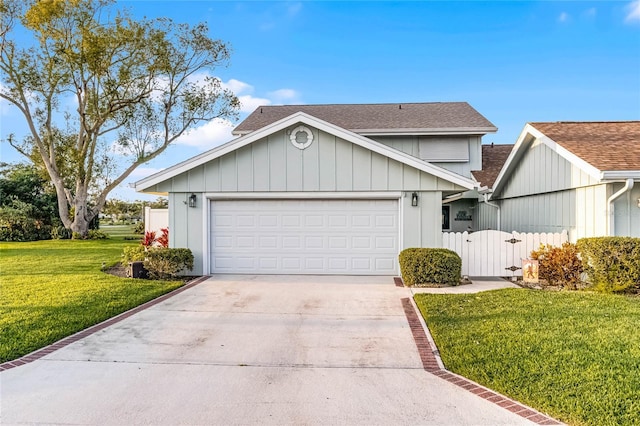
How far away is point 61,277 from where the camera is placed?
10.5 metres

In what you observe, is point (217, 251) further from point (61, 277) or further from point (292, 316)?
point (292, 316)

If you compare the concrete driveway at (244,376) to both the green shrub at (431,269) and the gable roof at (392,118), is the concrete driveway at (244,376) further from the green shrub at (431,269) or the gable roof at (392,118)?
the gable roof at (392,118)

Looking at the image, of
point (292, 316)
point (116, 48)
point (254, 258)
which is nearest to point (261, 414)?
point (292, 316)

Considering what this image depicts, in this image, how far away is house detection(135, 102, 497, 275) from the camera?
414 inches

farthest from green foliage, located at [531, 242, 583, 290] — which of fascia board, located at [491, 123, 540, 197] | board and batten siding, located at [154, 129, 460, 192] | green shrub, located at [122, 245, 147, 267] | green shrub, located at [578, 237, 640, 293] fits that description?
green shrub, located at [122, 245, 147, 267]

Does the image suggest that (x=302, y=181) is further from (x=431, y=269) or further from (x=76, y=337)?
(x=76, y=337)

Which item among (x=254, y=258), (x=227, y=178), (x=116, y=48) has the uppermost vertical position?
(x=116, y=48)

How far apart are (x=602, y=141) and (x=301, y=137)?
7697mm

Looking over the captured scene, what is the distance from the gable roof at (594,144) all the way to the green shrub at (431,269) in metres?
3.61

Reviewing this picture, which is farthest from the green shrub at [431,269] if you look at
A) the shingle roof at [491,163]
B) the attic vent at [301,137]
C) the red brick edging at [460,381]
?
the shingle roof at [491,163]

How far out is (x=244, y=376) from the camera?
4.46 meters

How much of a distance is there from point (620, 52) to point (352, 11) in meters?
9.80

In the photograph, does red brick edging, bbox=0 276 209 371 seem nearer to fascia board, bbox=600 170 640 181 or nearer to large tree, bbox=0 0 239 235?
fascia board, bbox=600 170 640 181

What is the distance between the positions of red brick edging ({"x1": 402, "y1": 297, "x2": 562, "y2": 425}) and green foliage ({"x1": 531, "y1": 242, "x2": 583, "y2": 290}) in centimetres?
473
